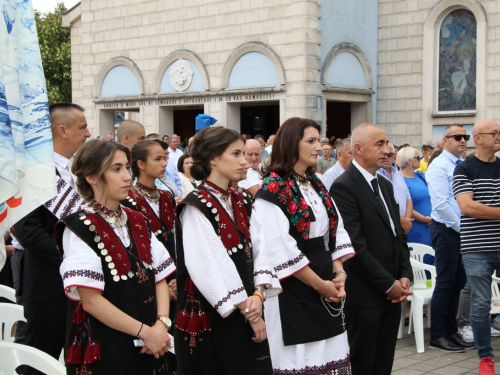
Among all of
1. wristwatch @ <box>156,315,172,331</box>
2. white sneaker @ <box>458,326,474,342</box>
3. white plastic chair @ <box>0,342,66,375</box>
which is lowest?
white sneaker @ <box>458,326,474,342</box>

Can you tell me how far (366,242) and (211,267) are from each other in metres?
1.57

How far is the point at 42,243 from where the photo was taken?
411 centimetres

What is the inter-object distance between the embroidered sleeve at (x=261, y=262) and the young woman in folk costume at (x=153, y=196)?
125 centimetres

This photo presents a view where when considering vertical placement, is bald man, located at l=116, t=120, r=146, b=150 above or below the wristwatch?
above

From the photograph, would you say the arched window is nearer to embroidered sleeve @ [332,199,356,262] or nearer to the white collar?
the white collar

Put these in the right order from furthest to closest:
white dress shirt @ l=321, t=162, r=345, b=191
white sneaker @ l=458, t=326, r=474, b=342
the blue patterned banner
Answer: white dress shirt @ l=321, t=162, r=345, b=191 < white sneaker @ l=458, t=326, r=474, b=342 < the blue patterned banner

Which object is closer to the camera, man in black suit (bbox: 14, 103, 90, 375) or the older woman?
man in black suit (bbox: 14, 103, 90, 375)

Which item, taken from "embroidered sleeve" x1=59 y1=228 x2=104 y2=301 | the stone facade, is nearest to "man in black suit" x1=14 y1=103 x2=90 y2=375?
"embroidered sleeve" x1=59 y1=228 x2=104 y2=301

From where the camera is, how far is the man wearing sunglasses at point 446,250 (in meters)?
6.90

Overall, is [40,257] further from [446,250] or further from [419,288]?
[419,288]

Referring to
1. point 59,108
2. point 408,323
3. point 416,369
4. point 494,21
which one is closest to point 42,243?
point 59,108

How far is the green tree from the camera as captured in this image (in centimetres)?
3928

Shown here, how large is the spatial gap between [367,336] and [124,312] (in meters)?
1.96

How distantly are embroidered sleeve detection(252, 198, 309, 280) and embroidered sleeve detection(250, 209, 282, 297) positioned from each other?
0.41 feet
